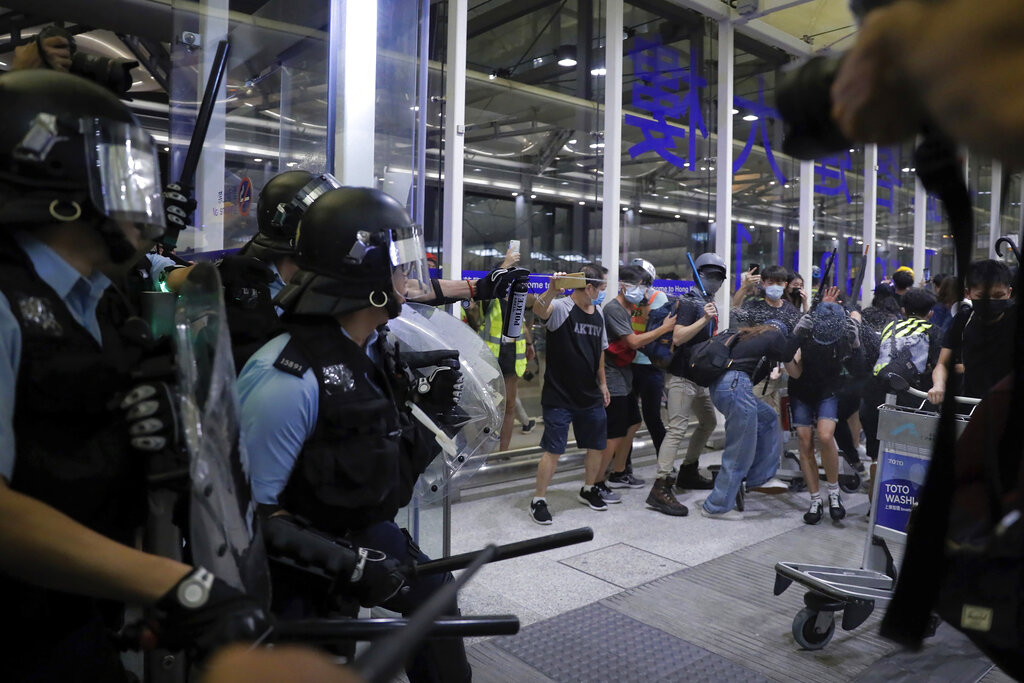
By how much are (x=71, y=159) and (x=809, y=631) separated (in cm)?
327

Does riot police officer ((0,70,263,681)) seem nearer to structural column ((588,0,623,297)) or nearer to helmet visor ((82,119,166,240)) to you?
helmet visor ((82,119,166,240))

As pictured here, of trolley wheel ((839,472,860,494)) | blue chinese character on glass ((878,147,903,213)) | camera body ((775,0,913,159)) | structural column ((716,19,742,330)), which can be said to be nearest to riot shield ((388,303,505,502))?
camera body ((775,0,913,159))

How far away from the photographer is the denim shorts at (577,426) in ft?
16.8

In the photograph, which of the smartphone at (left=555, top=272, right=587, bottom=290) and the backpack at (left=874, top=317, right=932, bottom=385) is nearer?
the smartphone at (left=555, top=272, right=587, bottom=290)

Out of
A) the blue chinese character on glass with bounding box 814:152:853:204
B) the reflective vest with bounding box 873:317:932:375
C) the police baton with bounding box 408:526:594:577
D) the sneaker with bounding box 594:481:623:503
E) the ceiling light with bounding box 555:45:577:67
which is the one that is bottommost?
the sneaker with bounding box 594:481:623:503

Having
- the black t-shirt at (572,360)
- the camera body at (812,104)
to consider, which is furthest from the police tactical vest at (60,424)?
the black t-shirt at (572,360)

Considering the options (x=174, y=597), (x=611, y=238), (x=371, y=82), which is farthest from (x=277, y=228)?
(x=611, y=238)

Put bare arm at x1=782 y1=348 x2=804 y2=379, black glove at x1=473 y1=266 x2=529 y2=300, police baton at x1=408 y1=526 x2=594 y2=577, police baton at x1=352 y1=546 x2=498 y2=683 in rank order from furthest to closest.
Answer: bare arm at x1=782 y1=348 x2=804 y2=379 < black glove at x1=473 y1=266 x2=529 y2=300 < police baton at x1=408 y1=526 x2=594 y2=577 < police baton at x1=352 y1=546 x2=498 y2=683

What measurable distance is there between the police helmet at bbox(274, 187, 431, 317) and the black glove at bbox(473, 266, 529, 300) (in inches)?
54.9

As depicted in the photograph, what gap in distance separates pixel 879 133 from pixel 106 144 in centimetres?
118

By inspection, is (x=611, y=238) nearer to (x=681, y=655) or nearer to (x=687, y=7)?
(x=687, y=7)

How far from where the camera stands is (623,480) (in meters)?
6.05

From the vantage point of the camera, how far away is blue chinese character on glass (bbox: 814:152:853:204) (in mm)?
9094

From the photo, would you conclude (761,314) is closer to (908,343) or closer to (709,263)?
(908,343)
